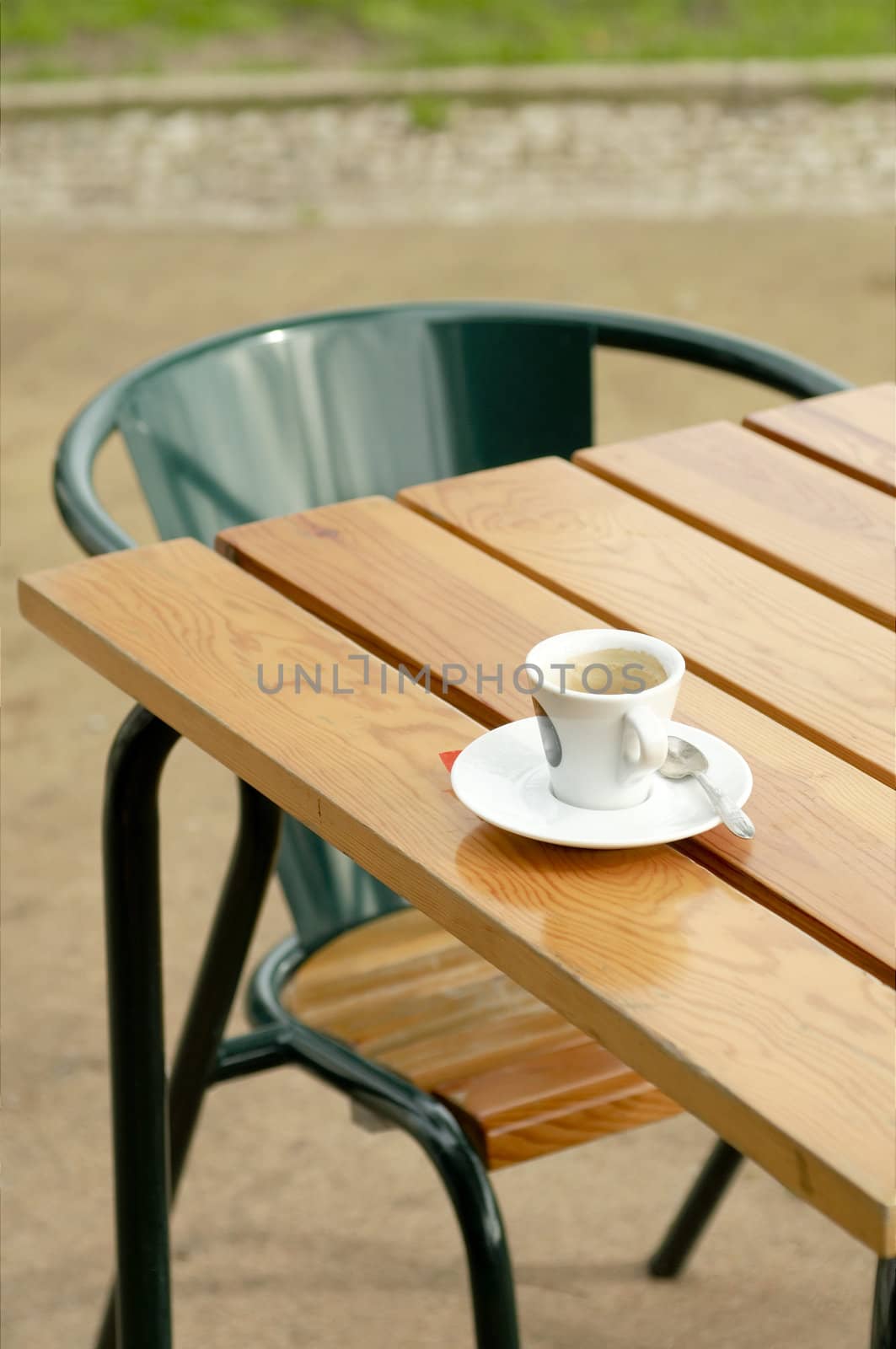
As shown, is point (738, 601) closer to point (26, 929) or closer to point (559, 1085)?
point (559, 1085)

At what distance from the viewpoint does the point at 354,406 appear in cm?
173

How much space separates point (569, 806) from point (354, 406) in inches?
35.9

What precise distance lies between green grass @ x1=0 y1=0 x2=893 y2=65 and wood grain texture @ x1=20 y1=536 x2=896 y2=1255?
6234 mm

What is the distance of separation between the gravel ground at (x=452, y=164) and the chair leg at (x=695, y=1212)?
4.12m

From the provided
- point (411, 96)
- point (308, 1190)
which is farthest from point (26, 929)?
point (411, 96)

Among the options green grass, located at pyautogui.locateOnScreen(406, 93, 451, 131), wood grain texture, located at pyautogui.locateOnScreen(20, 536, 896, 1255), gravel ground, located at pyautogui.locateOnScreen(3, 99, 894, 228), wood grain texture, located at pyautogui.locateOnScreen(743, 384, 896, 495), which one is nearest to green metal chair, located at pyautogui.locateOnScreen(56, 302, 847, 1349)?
wood grain texture, located at pyautogui.locateOnScreen(743, 384, 896, 495)

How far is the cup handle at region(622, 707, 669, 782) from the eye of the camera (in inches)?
33.4

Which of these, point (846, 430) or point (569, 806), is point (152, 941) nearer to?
point (569, 806)

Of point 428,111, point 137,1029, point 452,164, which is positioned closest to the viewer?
point 137,1029

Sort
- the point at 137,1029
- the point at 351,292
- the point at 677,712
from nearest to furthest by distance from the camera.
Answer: the point at 677,712
the point at 137,1029
the point at 351,292

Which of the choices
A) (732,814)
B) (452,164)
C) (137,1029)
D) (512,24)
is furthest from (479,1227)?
(512,24)

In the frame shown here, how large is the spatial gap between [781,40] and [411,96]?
5.39 feet

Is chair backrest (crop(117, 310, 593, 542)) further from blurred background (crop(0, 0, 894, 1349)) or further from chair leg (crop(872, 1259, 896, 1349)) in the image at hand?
chair leg (crop(872, 1259, 896, 1349))

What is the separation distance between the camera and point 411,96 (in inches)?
263
